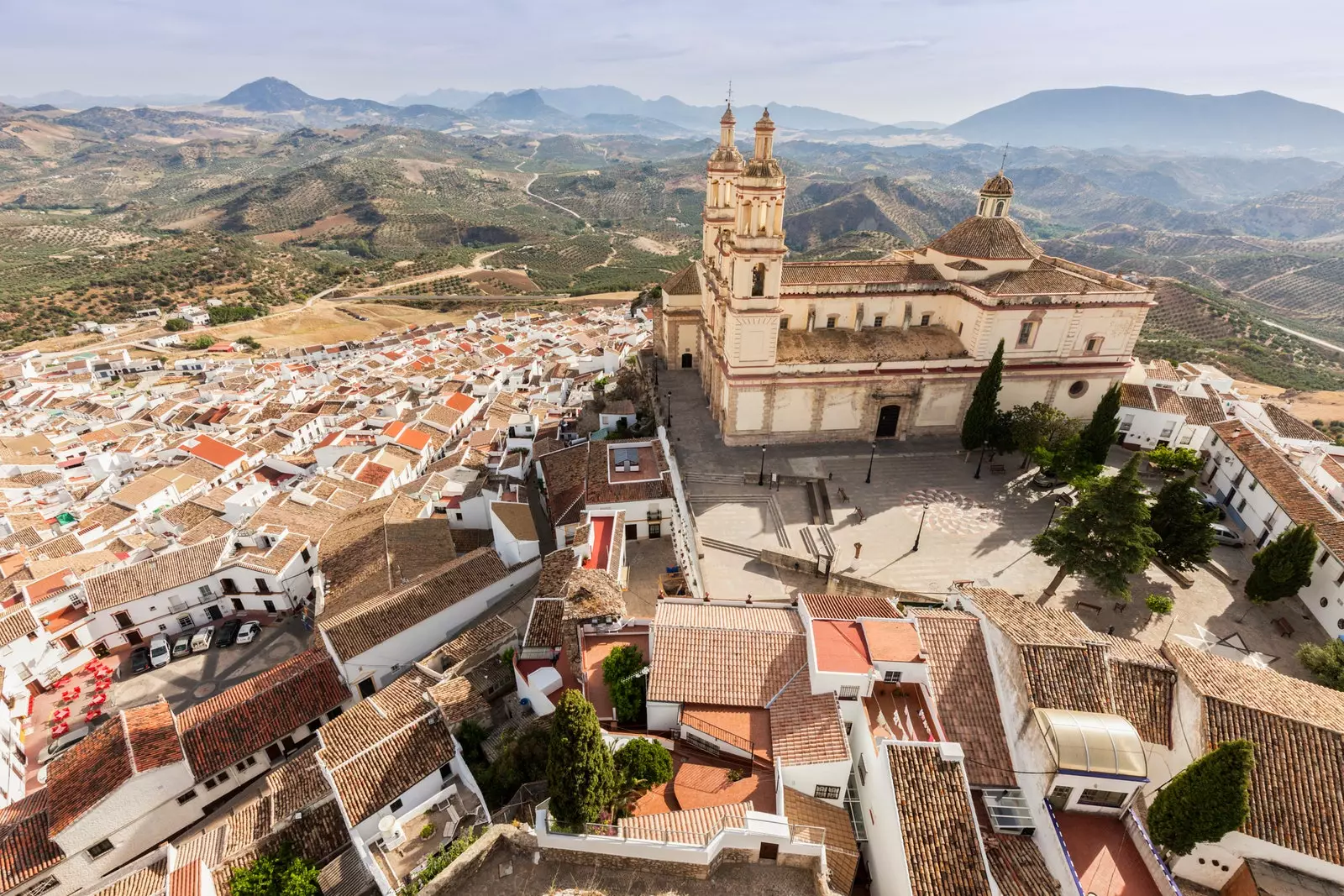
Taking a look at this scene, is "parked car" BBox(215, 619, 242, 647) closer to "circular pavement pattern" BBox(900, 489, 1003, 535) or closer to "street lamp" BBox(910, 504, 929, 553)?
"street lamp" BBox(910, 504, 929, 553)

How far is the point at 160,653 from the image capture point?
31203mm

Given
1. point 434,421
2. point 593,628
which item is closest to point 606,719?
point 593,628

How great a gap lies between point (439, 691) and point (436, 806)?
11.9 ft

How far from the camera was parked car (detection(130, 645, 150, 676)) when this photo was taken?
30.7 metres

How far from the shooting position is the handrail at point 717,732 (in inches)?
619

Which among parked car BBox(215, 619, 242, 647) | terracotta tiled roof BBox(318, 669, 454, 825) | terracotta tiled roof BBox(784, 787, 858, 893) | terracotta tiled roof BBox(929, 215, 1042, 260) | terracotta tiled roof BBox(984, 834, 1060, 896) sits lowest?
parked car BBox(215, 619, 242, 647)

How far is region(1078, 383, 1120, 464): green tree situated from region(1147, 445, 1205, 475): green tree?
3007 mm

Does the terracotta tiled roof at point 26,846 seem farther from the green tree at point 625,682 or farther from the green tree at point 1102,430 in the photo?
the green tree at point 1102,430

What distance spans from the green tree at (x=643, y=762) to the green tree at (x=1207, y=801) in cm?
989

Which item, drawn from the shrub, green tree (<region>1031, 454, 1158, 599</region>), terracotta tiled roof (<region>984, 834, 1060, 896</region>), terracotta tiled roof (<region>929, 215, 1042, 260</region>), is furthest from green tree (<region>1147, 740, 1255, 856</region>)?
terracotta tiled roof (<region>929, 215, 1042, 260</region>)

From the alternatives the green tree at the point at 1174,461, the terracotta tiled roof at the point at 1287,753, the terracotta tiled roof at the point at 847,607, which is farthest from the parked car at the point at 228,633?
the green tree at the point at 1174,461

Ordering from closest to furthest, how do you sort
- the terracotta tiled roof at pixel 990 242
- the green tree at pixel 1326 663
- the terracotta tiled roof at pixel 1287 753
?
1. the terracotta tiled roof at pixel 1287 753
2. the green tree at pixel 1326 663
3. the terracotta tiled roof at pixel 990 242

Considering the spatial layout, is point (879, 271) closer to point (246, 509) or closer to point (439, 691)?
point (439, 691)

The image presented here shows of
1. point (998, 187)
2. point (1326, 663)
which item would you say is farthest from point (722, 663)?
point (998, 187)
